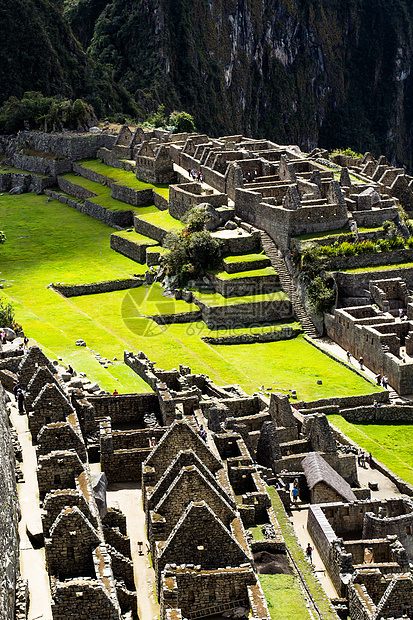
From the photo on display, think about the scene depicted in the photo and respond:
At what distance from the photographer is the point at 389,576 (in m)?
27.2

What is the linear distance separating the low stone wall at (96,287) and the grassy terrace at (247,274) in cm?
541

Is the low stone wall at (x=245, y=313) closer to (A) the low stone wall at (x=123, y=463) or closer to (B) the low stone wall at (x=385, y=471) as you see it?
(B) the low stone wall at (x=385, y=471)

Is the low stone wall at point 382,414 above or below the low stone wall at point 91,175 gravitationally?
below

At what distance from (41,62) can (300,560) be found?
4469 inches

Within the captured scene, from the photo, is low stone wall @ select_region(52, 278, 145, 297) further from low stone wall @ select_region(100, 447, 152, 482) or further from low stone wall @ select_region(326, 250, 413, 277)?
low stone wall @ select_region(100, 447, 152, 482)

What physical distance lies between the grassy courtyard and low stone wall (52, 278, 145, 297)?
2.32 feet

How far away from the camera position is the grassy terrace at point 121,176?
72188mm

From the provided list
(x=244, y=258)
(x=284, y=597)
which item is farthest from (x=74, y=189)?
(x=284, y=597)

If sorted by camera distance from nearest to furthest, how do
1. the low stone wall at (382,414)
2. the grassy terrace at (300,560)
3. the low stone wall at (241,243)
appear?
the grassy terrace at (300,560) → the low stone wall at (382,414) → the low stone wall at (241,243)

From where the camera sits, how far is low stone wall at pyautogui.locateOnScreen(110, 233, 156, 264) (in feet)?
205

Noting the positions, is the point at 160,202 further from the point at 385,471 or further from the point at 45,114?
the point at 385,471

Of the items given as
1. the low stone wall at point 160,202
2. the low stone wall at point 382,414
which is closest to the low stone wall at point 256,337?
the low stone wall at point 382,414

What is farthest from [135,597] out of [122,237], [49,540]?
[122,237]

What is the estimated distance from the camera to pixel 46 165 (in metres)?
86.4
